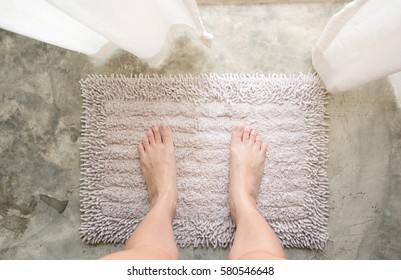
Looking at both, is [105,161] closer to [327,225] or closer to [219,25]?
[219,25]

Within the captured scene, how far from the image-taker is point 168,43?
1.02m

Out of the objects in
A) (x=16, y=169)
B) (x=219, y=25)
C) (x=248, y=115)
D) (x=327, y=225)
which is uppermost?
(x=219, y=25)

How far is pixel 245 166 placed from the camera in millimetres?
1010

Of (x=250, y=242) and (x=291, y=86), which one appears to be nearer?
(x=250, y=242)

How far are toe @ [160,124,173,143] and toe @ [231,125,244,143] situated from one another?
157 millimetres

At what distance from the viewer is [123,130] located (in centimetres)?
104

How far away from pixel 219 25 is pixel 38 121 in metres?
0.53

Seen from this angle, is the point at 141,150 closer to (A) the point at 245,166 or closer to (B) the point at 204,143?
(B) the point at 204,143

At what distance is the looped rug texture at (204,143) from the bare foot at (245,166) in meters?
0.02

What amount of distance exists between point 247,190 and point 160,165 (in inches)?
8.8

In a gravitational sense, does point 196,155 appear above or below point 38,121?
below

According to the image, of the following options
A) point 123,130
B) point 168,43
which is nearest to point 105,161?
point 123,130

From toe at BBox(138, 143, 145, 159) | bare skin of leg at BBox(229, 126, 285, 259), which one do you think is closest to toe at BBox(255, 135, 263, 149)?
bare skin of leg at BBox(229, 126, 285, 259)

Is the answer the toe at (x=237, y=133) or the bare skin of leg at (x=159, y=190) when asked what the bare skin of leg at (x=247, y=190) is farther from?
the bare skin of leg at (x=159, y=190)
